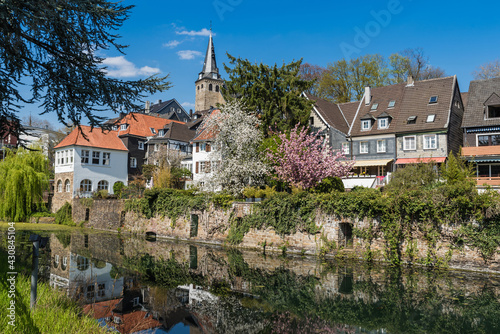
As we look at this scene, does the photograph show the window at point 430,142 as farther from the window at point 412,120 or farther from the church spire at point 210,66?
the church spire at point 210,66

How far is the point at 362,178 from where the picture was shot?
28172 mm

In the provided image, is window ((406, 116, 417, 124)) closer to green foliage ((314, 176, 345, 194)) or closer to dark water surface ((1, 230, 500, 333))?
green foliage ((314, 176, 345, 194))

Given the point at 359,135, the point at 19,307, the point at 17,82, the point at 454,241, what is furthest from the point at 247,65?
the point at 19,307

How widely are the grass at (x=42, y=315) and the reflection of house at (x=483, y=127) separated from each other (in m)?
28.8

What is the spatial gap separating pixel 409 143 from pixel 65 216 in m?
33.4

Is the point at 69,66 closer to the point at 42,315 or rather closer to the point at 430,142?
the point at 42,315

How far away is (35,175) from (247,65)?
72.8ft

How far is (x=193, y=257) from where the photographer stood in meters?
20.9

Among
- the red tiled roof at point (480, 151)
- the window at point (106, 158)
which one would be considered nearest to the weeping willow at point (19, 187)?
the window at point (106, 158)

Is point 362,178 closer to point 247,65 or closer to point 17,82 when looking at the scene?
point 247,65

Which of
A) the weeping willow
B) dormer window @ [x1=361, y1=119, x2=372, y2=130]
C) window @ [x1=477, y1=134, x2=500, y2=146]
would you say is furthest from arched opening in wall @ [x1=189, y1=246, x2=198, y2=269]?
window @ [x1=477, y1=134, x2=500, y2=146]

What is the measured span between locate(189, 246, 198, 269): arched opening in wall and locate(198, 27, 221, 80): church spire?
60.9 meters

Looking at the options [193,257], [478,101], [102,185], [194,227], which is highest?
[478,101]

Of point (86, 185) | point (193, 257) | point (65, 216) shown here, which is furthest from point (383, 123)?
point (65, 216)
